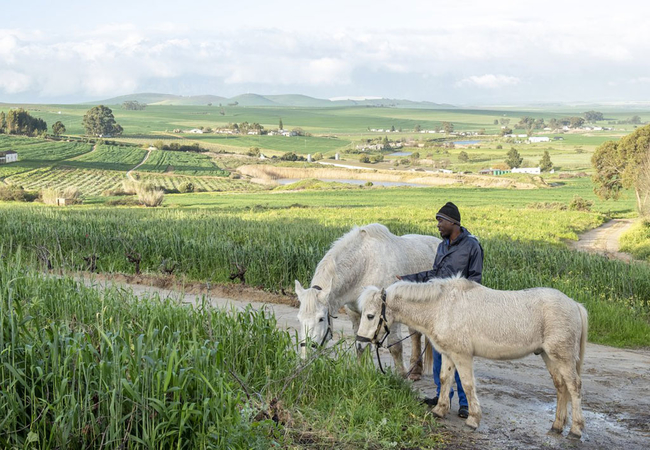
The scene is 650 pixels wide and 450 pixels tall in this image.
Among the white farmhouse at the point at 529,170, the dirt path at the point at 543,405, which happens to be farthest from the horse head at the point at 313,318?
the white farmhouse at the point at 529,170

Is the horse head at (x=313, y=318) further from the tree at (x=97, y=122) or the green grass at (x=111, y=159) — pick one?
the tree at (x=97, y=122)

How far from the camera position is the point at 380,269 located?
8.38 metres

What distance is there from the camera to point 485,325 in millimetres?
6527

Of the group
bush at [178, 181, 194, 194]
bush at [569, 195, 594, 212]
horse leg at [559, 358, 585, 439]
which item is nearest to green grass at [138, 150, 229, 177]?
bush at [178, 181, 194, 194]

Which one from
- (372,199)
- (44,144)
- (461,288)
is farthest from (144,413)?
(44,144)

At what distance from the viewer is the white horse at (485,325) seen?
6434 millimetres

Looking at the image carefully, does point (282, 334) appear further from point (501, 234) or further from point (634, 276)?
point (501, 234)

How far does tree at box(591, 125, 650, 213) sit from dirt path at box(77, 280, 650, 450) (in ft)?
128

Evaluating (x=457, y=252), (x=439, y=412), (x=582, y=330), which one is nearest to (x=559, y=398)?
(x=582, y=330)

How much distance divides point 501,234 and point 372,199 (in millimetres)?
37130

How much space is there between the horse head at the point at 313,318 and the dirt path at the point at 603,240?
23829 millimetres

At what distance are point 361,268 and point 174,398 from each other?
3.85 m

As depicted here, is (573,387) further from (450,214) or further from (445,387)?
(450,214)

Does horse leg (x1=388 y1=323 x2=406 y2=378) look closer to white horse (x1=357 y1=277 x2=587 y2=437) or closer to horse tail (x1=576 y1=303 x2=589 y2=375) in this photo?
white horse (x1=357 y1=277 x2=587 y2=437)
